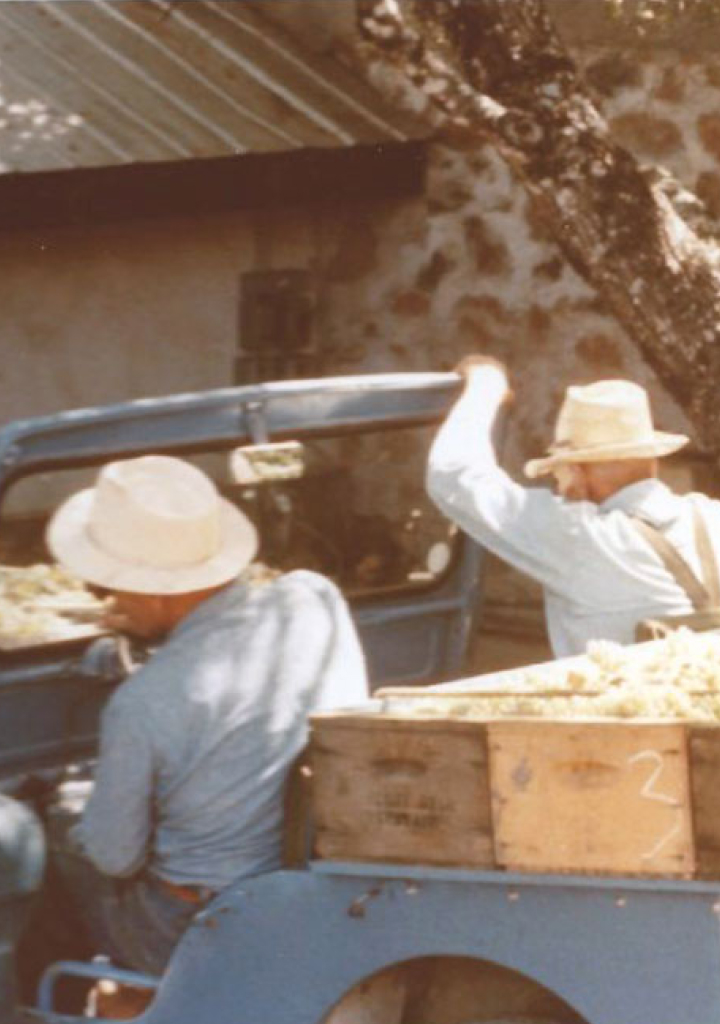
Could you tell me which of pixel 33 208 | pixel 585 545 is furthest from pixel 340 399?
pixel 33 208

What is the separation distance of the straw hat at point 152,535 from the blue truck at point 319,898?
51 centimetres

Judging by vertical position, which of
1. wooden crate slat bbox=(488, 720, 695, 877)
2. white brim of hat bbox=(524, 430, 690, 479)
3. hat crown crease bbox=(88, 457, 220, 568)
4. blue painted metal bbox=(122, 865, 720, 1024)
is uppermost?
white brim of hat bbox=(524, 430, 690, 479)

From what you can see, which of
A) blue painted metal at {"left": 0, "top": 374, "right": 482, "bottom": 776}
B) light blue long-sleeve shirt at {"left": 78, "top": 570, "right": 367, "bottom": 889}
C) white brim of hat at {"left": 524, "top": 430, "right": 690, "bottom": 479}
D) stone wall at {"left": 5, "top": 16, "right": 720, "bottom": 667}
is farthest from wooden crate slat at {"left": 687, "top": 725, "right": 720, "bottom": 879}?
stone wall at {"left": 5, "top": 16, "right": 720, "bottom": 667}

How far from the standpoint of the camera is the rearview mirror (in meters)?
6.02

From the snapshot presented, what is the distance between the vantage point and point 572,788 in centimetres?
424

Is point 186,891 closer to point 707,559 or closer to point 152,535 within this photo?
point 152,535

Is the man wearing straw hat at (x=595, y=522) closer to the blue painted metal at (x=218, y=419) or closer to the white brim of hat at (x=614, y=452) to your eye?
the white brim of hat at (x=614, y=452)

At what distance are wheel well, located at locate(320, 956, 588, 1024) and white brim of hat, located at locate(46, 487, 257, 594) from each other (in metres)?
0.85

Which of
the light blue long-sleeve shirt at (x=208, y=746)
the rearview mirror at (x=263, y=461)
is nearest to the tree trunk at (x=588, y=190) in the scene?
the rearview mirror at (x=263, y=461)

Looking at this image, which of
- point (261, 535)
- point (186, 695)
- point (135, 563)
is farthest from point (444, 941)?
point (261, 535)

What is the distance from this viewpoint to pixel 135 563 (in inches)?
188

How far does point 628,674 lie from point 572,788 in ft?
1.47

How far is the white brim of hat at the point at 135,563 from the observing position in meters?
4.76

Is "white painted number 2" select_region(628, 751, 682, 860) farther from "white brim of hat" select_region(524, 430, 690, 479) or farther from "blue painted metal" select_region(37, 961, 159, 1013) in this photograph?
"white brim of hat" select_region(524, 430, 690, 479)
